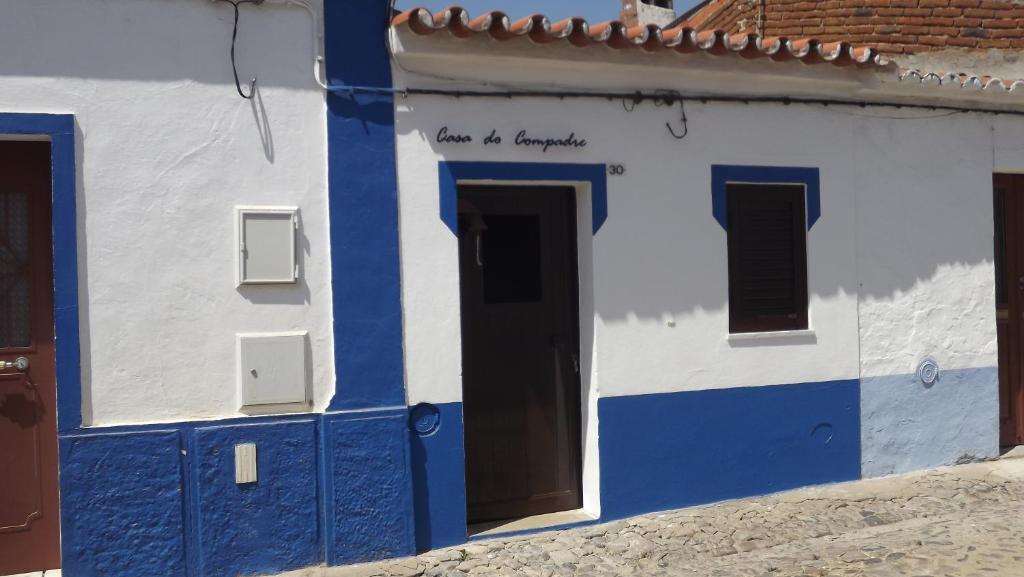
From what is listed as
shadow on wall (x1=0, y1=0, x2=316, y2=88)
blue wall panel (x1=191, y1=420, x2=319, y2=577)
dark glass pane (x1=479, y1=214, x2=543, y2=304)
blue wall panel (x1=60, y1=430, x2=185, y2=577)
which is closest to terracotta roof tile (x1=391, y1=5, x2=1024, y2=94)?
shadow on wall (x1=0, y1=0, x2=316, y2=88)

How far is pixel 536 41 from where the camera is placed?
5.34 meters

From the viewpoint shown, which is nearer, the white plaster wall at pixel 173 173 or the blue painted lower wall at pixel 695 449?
the white plaster wall at pixel 173 173

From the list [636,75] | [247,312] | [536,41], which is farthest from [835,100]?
[247,312]

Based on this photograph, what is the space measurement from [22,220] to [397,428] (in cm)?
240

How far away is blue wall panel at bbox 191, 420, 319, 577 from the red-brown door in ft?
18.3

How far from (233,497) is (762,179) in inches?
158

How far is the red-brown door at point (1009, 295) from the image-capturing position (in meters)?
7.18

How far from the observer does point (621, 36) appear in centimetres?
545

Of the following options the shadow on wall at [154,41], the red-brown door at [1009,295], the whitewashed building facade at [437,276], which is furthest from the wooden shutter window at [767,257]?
the shadow on wall at [154,41]

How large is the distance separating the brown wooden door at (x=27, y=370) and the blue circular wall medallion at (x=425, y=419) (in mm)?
2009

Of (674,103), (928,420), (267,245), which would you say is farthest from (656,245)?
(928,420)

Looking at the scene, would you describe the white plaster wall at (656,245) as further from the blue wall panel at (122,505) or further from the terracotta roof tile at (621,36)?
the blue wall panel at (122,505)

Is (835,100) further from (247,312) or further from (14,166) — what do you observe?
(14,166)

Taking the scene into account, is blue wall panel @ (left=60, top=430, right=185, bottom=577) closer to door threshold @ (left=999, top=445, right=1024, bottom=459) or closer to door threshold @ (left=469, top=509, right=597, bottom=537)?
door threshold @ (left=469, top=509, right=597, bottom=537)
